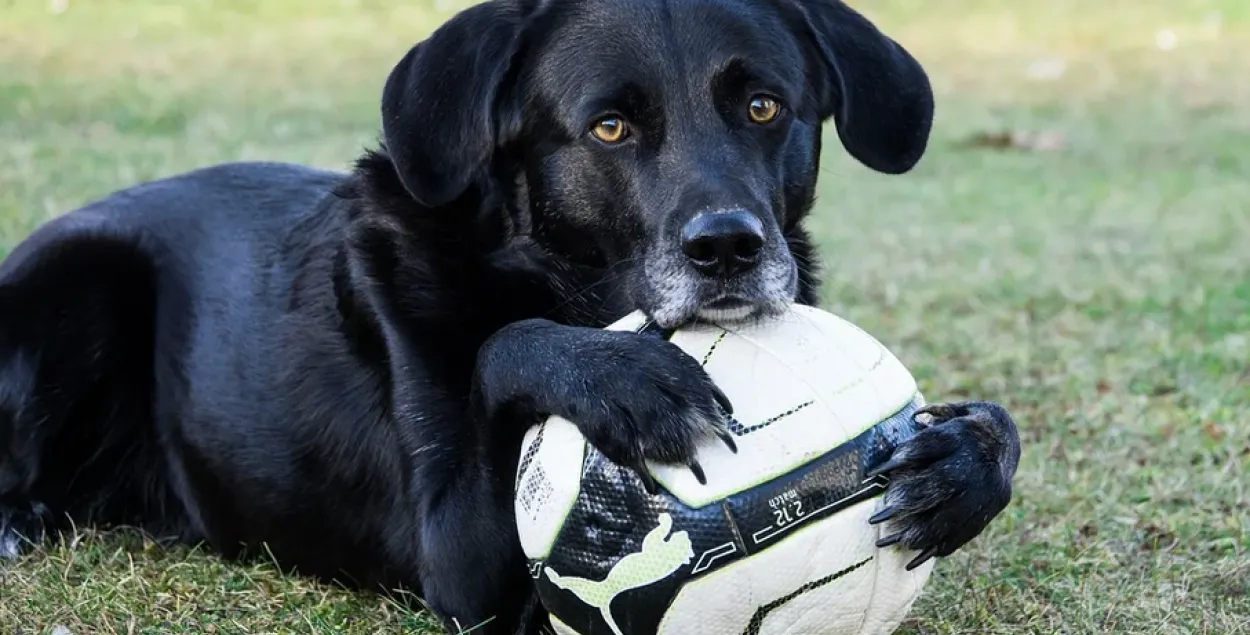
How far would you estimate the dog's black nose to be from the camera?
3.08 meters

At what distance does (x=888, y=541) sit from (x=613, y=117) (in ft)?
4.16

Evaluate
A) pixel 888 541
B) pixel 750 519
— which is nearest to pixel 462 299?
pixel 750 519

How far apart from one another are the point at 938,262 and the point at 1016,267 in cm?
47

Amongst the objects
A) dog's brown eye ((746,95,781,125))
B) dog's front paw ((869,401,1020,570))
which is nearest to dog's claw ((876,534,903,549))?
dog's front paw ((869,401,1020,570))

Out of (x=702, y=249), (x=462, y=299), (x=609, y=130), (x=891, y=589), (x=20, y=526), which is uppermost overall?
(x=609, y=130)

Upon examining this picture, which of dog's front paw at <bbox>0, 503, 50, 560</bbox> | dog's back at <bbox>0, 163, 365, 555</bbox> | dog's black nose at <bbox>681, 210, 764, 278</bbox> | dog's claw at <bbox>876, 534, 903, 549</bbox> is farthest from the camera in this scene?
dog's back at <bbox>0, 163, 365, 555</bbox>

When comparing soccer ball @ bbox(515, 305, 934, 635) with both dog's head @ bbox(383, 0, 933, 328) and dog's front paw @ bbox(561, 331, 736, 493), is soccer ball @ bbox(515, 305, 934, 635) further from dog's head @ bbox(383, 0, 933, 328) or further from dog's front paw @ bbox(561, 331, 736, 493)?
dog's head @ bbox(383, 0, 933, 328)

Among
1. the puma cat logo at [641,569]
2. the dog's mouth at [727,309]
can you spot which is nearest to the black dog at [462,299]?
the dog's mouth at [727,309]

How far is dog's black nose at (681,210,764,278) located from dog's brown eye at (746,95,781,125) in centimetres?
46

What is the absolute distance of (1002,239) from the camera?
9609 millimetres

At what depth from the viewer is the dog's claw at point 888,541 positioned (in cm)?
274

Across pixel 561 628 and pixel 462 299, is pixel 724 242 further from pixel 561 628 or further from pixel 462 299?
pixel 561 628

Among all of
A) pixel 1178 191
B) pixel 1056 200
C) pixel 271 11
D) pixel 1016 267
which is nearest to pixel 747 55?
pixel 1016 267

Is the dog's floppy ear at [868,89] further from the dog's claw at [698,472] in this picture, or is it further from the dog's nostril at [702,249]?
the dog's claw at [698,472]
